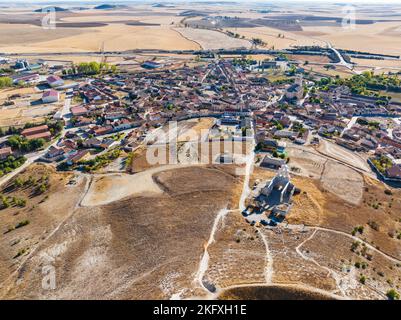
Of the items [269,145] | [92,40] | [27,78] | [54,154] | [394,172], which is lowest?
[394,172]

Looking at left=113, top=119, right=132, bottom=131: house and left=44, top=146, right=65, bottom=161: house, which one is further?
left=113, top=119, right=132, bottom=131: house

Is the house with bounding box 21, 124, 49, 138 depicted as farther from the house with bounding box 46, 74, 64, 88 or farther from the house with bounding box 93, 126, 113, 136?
the house with bounding box 46, 74, 64, 88

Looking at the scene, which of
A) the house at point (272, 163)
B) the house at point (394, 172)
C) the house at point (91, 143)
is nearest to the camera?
the house at point (394, 172)

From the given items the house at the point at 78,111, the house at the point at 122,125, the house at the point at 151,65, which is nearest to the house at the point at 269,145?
the house at the point at 122,125

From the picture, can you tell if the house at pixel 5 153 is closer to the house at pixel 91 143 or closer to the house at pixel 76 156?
the house at pixel 76 156

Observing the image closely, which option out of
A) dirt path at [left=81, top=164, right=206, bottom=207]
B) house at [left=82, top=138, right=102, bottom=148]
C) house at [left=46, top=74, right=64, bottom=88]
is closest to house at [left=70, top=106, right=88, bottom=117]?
house at [left=82, top=138, right=102, bottom=148]

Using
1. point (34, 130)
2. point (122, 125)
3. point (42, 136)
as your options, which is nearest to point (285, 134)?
point (122, 125)

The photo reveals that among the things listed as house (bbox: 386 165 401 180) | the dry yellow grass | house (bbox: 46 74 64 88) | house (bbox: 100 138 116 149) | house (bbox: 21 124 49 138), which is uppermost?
the dry yellow grass

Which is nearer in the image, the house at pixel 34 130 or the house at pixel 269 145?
the house at pixel 269 145

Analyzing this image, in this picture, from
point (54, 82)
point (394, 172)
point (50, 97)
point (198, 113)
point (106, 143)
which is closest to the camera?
point (394, 172)

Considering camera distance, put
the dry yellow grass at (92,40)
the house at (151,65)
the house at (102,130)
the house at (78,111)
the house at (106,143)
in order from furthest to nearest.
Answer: the dry yellow grass at (92,40), the house at (151,65), the house at (78,111), the house at (102,130), the house at (106,143)

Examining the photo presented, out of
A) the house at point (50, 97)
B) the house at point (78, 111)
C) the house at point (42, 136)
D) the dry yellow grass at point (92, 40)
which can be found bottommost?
the house at point (42, 136)

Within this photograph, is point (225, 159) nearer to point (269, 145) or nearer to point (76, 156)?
point (269, 145)
